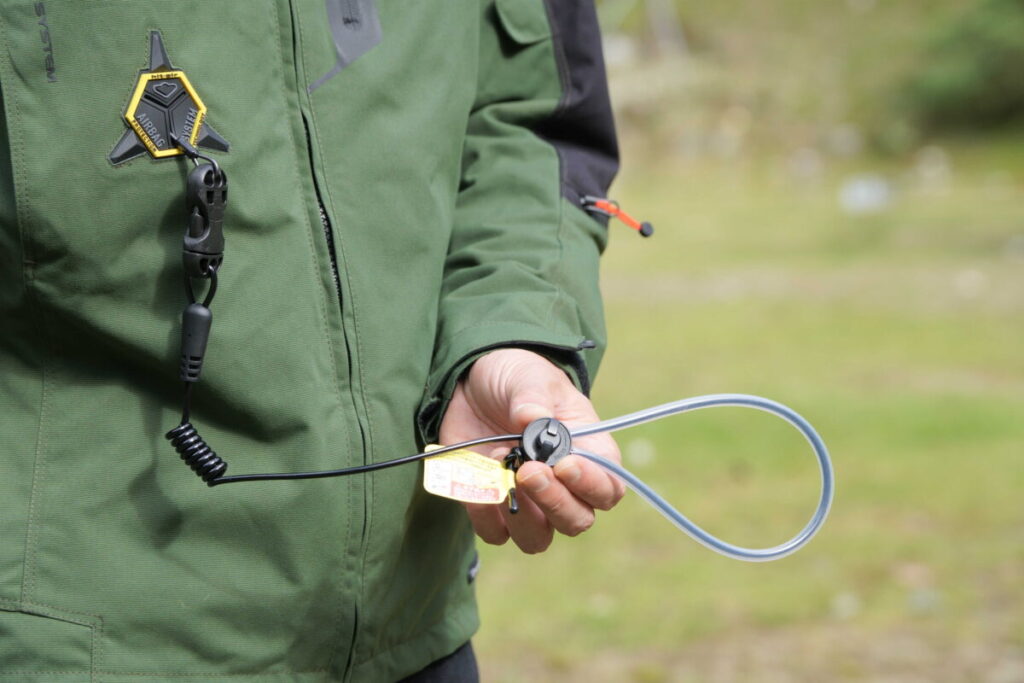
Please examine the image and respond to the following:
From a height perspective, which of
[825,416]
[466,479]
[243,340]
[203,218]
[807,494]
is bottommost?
[825,416]

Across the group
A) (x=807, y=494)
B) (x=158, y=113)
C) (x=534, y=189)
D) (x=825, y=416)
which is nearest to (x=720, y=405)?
(x=534, y=189)

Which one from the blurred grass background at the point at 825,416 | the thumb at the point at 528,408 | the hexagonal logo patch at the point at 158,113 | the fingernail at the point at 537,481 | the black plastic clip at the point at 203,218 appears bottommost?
the blurred grass background at the point at 825,416

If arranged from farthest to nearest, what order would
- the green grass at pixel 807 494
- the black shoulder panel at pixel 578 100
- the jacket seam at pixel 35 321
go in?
the green grass at pixel 807 494 → the black shoulder panel at pixel 578 100 → the jacket seam at pixel 35 321

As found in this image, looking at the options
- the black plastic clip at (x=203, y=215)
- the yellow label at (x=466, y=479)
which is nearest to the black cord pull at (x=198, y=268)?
the black plastic clip at (x=203, y=215)

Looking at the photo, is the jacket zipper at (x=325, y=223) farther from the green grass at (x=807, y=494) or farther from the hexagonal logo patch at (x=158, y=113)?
the green grass at (x=807, y=494)

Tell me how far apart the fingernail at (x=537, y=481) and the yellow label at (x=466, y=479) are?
0.06 metres

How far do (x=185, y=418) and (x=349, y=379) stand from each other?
0.18m

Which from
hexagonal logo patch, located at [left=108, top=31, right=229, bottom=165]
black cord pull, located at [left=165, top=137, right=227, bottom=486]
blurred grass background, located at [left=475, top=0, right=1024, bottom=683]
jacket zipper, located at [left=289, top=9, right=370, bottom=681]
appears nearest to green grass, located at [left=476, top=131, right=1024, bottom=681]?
blurred grass background, located at [left=475, top=0, right=1024, bottom=683]

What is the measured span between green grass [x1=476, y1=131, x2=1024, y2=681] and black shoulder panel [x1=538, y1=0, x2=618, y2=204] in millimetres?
2013

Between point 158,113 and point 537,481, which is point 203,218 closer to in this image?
point 158,113

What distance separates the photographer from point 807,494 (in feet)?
14.8

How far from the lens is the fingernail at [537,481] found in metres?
1.18

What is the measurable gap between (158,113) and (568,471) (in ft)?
1.72

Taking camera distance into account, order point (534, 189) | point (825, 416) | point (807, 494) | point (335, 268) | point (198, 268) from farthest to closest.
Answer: point (825, 416) → point (807, 494) → point (534, 189) → point (335, 268) → point (198, 268)
